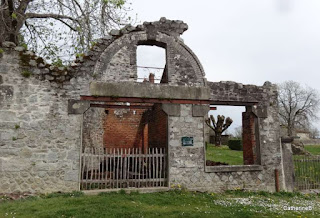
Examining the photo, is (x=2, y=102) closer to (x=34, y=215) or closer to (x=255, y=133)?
(x=34, y=215)

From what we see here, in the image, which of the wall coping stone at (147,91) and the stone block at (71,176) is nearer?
the stone block at (71,176)

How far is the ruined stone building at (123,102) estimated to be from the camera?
7367 mm

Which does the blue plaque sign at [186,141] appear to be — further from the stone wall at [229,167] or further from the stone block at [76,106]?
the stone block at [76,106]

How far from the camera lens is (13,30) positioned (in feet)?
33.3

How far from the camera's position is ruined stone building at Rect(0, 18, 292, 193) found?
24.2ft

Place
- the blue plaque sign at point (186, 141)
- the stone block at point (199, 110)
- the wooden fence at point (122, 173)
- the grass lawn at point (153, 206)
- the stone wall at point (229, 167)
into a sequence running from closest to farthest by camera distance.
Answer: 1. the grass lawn at point (153, 206)
2. the wooden fence at point (122, 173)
3. the stone wall at point (229, 167)
4. the blue plaque sign at point (186, 141)
5. the stone block at point (199, 110)

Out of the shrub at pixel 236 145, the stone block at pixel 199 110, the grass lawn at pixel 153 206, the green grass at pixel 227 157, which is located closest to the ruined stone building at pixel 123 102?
the stone block at pixel 199 110

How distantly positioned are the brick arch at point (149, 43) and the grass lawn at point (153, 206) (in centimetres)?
370

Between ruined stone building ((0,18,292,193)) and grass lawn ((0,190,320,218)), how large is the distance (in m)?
0.70

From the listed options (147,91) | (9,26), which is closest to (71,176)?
(147,91)

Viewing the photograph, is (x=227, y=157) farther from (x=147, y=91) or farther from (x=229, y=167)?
(x=147, y=91)

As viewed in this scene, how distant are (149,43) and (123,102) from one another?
95.1 inches

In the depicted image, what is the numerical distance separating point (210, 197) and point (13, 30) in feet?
32.0

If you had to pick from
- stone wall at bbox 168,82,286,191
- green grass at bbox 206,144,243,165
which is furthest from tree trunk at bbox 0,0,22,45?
green grass at bbox 206,144,243,165
